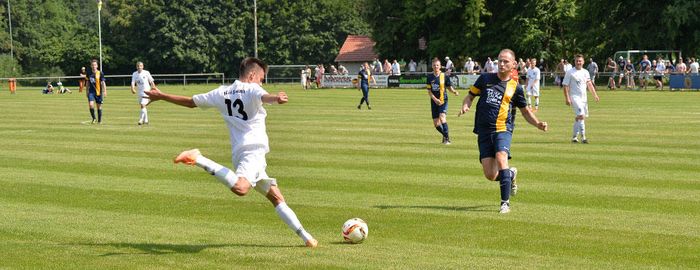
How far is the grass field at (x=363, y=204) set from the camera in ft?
33.8

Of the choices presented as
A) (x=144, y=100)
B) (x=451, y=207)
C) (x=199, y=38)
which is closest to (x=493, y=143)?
(x=451, y=207)

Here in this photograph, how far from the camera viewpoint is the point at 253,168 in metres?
10.5

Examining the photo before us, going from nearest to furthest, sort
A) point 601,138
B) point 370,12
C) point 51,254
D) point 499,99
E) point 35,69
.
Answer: point 51,254, point 499,99, point 601,138, point 370,12, point 35,69

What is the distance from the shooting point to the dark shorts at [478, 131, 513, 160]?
13508mm

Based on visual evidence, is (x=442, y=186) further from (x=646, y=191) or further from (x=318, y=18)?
(x=318, y=18)

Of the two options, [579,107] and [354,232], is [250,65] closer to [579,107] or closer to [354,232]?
[354,232]

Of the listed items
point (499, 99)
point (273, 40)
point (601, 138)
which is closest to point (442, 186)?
point (499, 99)

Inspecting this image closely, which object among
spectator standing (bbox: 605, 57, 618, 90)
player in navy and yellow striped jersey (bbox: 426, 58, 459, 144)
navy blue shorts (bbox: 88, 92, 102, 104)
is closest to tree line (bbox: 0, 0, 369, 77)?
spectator standing (bbox: 605, 57, 618, 90)

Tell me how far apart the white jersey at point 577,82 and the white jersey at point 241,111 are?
15425 millimetres

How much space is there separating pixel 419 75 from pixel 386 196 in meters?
53.4

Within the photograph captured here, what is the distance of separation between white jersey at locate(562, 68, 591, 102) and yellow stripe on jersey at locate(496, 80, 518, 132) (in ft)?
37.4

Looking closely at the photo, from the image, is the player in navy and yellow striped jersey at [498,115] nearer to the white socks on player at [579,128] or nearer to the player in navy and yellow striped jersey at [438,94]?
the player in navy and yellow striped jersey at [438,94]

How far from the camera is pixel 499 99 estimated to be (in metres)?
13.7

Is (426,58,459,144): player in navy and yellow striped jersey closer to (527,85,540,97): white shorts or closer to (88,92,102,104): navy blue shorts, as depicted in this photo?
(88,92,102,104): navy blue shorts
